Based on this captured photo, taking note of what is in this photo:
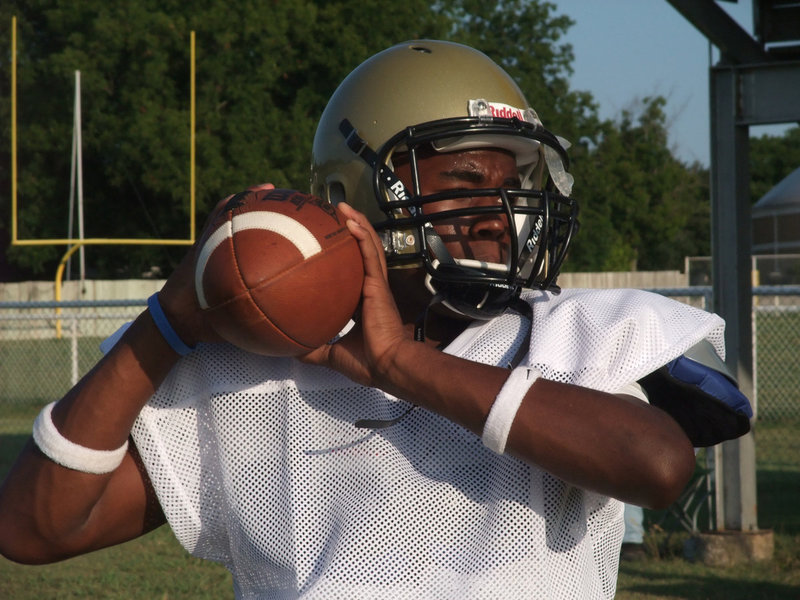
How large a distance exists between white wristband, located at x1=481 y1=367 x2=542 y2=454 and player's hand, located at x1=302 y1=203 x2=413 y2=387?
0.17m

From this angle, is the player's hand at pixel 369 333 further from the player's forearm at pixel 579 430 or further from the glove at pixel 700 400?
the glove at pixel 700 400

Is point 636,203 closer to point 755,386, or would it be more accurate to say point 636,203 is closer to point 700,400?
point 755,386

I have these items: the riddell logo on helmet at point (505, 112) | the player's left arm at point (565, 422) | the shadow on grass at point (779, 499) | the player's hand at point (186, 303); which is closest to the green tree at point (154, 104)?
the shadow on grass at point (779, 499)

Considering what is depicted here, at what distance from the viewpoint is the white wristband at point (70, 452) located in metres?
1.61

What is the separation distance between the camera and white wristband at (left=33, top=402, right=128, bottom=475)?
5.28 ft

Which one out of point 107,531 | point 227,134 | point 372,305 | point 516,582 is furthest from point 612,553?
point 227,134

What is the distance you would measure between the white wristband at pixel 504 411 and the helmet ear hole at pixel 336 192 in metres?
0.66

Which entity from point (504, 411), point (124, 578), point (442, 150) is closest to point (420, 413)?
point (504, 411)

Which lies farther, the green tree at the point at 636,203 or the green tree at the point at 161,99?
the green tree at the point at 636,203

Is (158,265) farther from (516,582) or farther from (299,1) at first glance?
(516,582)

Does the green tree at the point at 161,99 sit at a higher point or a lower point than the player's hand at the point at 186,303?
higher

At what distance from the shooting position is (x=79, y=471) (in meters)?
1.62

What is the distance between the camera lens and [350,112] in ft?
6.22

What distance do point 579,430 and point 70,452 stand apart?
81 centimetres
